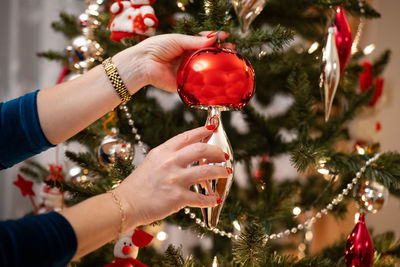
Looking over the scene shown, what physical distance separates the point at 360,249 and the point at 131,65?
55 cm

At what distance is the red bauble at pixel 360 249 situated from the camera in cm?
68

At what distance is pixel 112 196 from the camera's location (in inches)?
18.0

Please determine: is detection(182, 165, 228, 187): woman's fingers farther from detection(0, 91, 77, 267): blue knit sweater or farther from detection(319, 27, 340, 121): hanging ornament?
detection(319, 27, 340, 121): hanging ornament

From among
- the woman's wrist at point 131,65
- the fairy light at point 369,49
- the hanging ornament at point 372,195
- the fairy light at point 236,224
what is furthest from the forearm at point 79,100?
the fairy light at point 369,49

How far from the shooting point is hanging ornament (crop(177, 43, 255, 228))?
499mm

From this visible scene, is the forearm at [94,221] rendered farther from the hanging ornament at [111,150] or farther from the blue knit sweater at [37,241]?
the hanging ornament at [111,150]

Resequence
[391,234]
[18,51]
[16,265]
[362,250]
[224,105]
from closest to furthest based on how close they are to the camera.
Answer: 1. [16,265]
2. [224,105]
3. [362,250]
4. [391,234]
5. [18,51]

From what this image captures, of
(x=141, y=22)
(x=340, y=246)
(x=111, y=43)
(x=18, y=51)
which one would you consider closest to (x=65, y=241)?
(x=141, y=22)

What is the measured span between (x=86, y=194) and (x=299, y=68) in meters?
0.50

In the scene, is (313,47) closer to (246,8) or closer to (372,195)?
(246,8)

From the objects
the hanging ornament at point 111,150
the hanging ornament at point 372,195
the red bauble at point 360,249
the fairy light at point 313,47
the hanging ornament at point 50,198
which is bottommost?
the hanging ornament at point 50,198

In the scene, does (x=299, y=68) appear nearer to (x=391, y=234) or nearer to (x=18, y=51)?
(x=391, y=234)

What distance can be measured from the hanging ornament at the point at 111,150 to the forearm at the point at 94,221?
0.29m

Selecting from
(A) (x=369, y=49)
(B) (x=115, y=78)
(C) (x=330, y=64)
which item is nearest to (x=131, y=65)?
(B) (x=115, y=78)
